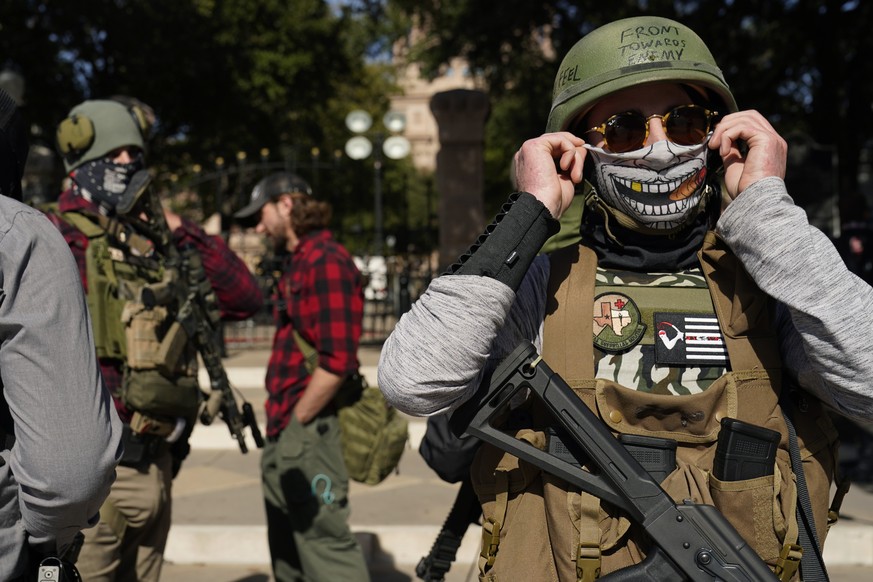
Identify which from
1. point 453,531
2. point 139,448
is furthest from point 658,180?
point 139,448

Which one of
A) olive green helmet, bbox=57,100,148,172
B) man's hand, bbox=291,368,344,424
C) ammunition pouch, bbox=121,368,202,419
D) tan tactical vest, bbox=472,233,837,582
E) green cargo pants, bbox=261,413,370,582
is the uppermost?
olive green helmet, bbox=57,100,148,172

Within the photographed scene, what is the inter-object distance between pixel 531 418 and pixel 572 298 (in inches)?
10.9

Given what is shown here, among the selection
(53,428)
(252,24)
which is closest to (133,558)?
(53,428)

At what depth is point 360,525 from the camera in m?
6.07

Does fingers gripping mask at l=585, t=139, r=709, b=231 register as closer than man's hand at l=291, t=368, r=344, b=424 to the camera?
Yes

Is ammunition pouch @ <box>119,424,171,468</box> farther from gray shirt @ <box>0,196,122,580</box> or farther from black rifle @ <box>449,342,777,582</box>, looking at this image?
black rifle @ <box>449,342,777,582</box>

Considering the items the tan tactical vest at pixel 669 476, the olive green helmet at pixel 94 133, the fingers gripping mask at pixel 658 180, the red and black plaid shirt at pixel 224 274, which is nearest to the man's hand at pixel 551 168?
the fingers gripping mask at pixel 658 180

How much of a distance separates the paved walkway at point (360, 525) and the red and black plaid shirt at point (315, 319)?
1.46m

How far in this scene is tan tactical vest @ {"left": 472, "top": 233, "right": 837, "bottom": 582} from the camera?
1.95 meters

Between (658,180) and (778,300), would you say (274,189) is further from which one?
(778,300)

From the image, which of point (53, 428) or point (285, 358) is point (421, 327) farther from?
point (285, 358)

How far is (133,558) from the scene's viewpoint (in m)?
3.54

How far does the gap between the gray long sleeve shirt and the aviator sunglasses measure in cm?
22

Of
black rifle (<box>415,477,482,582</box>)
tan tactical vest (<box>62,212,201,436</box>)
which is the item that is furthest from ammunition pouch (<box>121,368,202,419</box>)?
black rifle (<box>415,477,482,582</box>)
